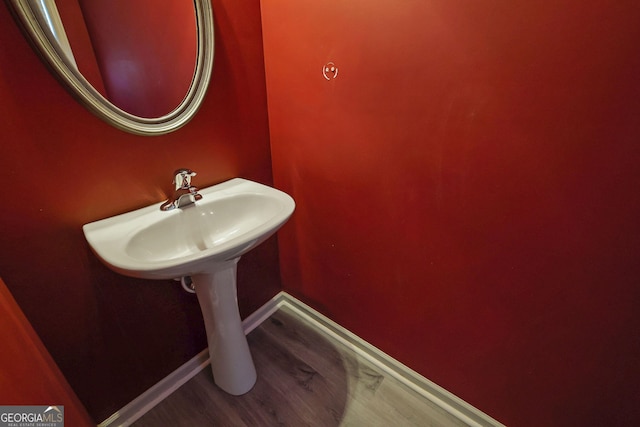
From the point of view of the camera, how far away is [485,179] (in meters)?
0.74

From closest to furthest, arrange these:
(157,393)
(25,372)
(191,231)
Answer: (25,372)
(191,231)
(157,393)

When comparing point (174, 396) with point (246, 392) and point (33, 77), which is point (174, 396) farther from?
point (33, 77)

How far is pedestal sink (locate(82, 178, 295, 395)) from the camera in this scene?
681 millimetres

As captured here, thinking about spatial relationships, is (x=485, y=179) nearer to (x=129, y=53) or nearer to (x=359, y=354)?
(x=359, y=354)

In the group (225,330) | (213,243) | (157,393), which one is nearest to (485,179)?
(213,243)

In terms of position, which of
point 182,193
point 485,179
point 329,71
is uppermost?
point 329,71

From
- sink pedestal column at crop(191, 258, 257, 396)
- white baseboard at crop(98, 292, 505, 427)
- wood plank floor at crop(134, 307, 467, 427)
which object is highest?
sink pedestal column at crop(191, 258, 257, 396)

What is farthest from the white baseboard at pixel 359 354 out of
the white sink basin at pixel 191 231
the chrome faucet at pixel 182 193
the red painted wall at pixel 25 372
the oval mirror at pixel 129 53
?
the oval mirror at pixel 129 53

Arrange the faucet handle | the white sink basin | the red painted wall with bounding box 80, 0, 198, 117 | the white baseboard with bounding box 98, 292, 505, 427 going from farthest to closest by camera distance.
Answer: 1. the white baseboard with bounding box 98, 292, 505, 427
2. the faucet handle
3. the red painted wall with bounding box 80, 0, 198, 117
4. the white sink basin

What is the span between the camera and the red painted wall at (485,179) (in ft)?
1.93

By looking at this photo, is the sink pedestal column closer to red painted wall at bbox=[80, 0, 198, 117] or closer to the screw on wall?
red painted wall at bbox=[80, 0, 198, 117]

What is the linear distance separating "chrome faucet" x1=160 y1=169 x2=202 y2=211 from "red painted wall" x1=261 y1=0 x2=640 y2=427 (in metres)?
0.43

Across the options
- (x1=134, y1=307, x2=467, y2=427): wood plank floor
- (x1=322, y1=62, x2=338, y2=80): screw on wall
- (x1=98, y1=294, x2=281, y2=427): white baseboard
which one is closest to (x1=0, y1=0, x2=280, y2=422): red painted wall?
(x1=98, y1=294, x2=281, y2=427): white baseboard

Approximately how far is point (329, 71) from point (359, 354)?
3.81 ft
